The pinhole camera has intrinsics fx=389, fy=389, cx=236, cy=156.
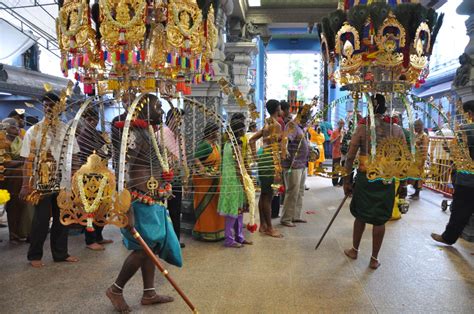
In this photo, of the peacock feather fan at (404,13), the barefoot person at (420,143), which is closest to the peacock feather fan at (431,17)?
the peacock feather fan at (404,13)

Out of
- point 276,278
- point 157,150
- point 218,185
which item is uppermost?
point 157,150

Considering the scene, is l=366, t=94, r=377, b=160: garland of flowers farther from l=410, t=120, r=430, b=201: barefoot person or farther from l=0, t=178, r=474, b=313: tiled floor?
l=0, t=178, r=474, b=313: tiled floor

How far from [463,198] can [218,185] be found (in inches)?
97.7

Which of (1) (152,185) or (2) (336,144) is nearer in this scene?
(1) (152,185)

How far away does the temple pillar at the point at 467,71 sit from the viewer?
4395mm

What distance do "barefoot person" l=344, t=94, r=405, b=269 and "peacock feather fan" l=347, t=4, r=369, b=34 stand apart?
0.65 m

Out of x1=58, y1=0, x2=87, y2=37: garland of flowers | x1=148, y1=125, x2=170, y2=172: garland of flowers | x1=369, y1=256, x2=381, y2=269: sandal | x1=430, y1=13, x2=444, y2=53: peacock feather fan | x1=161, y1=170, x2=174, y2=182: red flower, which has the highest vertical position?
x1=430, y1=13, x2=444, y2=53: peacock feather fan

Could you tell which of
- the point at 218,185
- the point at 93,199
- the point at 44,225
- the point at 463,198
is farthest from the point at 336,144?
the point at 93,199

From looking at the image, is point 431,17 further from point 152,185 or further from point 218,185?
point 152,185

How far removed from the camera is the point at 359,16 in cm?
322

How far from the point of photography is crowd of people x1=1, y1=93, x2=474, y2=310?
108 inches

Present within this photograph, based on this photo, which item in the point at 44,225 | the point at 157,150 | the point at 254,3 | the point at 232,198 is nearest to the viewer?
the point at 157,150

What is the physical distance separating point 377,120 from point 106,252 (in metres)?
2.92

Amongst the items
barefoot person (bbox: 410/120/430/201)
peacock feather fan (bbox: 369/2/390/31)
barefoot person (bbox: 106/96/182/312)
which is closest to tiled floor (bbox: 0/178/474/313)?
barefoot person (bbox: 106/96/182/312)
